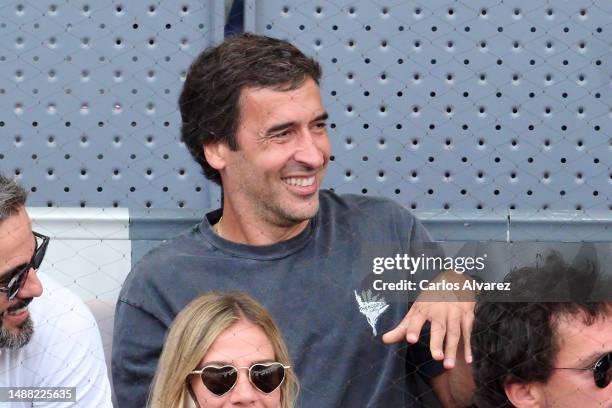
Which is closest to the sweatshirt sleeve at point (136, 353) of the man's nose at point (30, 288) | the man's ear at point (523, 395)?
the man's nose at point (30, 288)

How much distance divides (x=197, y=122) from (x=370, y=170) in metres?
0.45

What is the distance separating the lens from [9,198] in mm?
1761

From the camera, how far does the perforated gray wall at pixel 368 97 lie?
212 cm

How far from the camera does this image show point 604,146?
83.4 inches

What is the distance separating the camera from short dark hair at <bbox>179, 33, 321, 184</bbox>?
1753 millimetres

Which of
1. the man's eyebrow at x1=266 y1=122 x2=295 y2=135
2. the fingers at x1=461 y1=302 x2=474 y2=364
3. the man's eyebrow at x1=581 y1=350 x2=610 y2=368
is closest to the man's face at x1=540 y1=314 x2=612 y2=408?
the man's eyebrow at x1=581 y1=350 x2=610 y2=368

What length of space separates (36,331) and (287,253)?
51 cm

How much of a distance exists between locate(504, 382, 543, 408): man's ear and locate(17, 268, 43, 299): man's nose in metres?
0.77

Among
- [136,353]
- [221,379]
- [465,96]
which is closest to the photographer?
[221,379]

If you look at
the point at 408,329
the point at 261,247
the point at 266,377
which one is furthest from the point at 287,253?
the point at 266,377

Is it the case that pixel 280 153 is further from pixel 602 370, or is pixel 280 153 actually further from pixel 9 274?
pixel 602 370

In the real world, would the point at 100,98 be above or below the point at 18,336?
above

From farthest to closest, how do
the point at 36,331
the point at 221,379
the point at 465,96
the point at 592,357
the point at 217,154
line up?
the point at 465,96, the point at 36,331, the point at 217,154, the point at 592,357, the point at 221,379

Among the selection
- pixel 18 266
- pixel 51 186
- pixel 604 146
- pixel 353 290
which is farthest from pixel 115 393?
pixel 604 146
